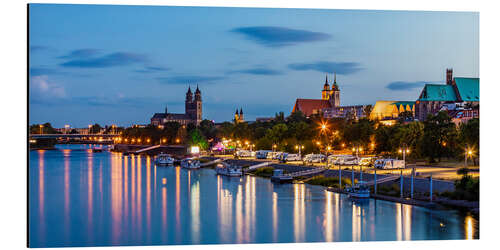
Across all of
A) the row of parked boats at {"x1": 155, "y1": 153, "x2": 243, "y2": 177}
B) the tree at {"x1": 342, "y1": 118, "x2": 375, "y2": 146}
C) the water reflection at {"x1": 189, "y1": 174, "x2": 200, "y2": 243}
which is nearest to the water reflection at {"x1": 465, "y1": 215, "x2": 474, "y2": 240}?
the water reflection at {"x1": 189, "y1": 174, "x2": 200, "y2": 243}

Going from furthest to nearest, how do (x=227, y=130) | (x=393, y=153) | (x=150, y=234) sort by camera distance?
(x=227, y=130), (x=393, y=153), (x=150, y=234)

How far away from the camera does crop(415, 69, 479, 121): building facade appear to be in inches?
2377

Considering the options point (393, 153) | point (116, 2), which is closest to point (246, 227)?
point (116, 2)

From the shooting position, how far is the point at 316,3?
51.9ft

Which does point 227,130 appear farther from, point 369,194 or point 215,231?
point 215,231

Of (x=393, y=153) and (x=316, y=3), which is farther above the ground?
(x=316, y=3)

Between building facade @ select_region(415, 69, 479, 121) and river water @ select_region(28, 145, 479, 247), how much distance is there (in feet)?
117

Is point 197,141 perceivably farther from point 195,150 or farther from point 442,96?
point 442,96

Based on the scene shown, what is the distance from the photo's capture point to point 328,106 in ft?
384

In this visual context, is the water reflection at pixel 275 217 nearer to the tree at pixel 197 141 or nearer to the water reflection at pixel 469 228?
the water reflection at pixel 469 228

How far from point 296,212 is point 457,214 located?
5.90 metres

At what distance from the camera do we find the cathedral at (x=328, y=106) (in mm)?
102675

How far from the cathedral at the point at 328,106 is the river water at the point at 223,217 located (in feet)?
234

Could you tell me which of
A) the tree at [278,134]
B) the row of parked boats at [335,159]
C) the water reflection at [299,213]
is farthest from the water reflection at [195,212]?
the tree at [278,134]
